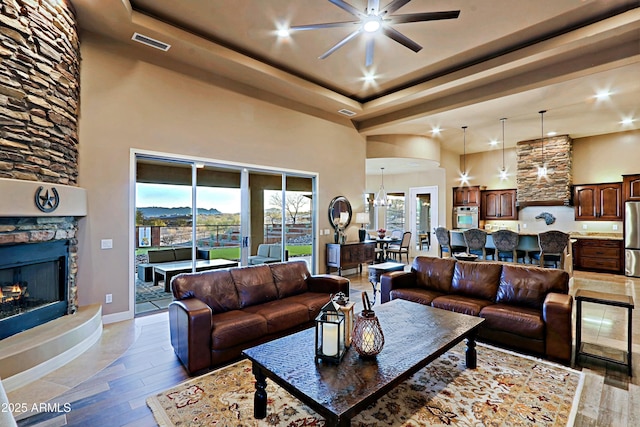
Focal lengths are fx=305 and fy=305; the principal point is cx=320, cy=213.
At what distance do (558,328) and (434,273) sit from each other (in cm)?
155

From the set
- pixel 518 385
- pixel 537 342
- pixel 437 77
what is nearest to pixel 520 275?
pixel 537 342

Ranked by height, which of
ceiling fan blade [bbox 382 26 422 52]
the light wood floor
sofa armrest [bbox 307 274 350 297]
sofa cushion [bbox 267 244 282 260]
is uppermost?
ceiling fan blade [bbox 382 26 422 52]

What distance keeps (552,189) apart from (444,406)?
8.50 m

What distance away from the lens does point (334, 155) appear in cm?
732

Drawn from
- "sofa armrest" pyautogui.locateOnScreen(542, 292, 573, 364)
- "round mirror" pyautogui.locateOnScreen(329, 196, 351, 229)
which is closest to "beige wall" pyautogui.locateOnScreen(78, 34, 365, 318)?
"round mirror" pyautogui.locateOnScreen(329, 196, 351, 229)

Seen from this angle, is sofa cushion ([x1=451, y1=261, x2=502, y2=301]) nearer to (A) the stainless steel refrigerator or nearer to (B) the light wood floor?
(B) the light wood floor

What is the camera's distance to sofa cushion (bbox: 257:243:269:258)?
19.9 ft

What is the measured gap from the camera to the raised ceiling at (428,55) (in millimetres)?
3801

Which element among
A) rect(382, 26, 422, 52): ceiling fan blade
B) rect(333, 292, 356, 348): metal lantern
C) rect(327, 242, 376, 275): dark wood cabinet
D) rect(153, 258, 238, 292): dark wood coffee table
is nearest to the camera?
rect(333, 292, 356, 348): metal lantern

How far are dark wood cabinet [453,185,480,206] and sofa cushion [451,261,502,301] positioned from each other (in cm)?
683

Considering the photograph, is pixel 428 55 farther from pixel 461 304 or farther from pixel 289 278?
pixel 289 278

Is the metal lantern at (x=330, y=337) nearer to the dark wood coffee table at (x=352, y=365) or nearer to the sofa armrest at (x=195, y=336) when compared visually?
the dark wood coffee table at (x=352, y=365)

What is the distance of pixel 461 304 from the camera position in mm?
3576

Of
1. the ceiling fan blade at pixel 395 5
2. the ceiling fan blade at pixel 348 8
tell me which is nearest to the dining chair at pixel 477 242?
the ceiling fan blade at pixel 395 5
